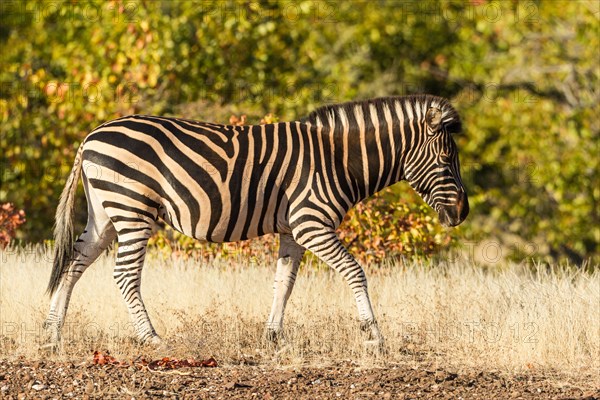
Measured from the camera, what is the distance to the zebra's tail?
8195 mm

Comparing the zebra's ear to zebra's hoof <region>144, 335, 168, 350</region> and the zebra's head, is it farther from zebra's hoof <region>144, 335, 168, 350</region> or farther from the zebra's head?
zebra's hoof <region>144, 335, 168, 350</region>

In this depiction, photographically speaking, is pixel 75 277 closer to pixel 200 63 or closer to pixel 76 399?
pixel 76 399

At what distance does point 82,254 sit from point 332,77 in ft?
31.6

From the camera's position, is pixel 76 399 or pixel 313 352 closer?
pixel 76 399

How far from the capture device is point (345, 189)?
820 centimetres

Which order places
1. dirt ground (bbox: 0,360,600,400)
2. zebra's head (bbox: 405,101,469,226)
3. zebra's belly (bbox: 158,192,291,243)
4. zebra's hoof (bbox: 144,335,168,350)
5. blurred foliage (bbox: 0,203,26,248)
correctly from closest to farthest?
dirt ground (bbox: 0,360,600,400)
zebra's hoof (bbox: 144,335,168,350)
zebra's belly (bbox: 158,192,291,243)
zebra's head (bbox: 405,101,469,226)
blurred foliage (bbox: 0,203,26,248)

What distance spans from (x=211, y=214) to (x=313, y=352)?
146 centimetres

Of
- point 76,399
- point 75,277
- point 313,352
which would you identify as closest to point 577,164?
point 313,352

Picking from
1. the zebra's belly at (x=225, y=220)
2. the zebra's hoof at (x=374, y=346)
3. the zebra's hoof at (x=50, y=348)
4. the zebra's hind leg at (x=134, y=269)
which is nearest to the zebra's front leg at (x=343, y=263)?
the zebra's hoof at (x=374, y=346)

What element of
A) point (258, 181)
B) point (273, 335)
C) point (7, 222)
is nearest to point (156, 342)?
point (273, 335)

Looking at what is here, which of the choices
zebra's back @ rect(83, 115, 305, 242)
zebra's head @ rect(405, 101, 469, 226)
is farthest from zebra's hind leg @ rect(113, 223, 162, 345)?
zebra's head @ rect(405, 101, 469, 226)

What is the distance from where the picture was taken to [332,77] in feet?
56.5

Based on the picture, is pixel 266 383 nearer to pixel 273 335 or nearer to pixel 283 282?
pixel 273 335

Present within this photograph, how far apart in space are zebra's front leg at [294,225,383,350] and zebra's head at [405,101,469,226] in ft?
3.20
